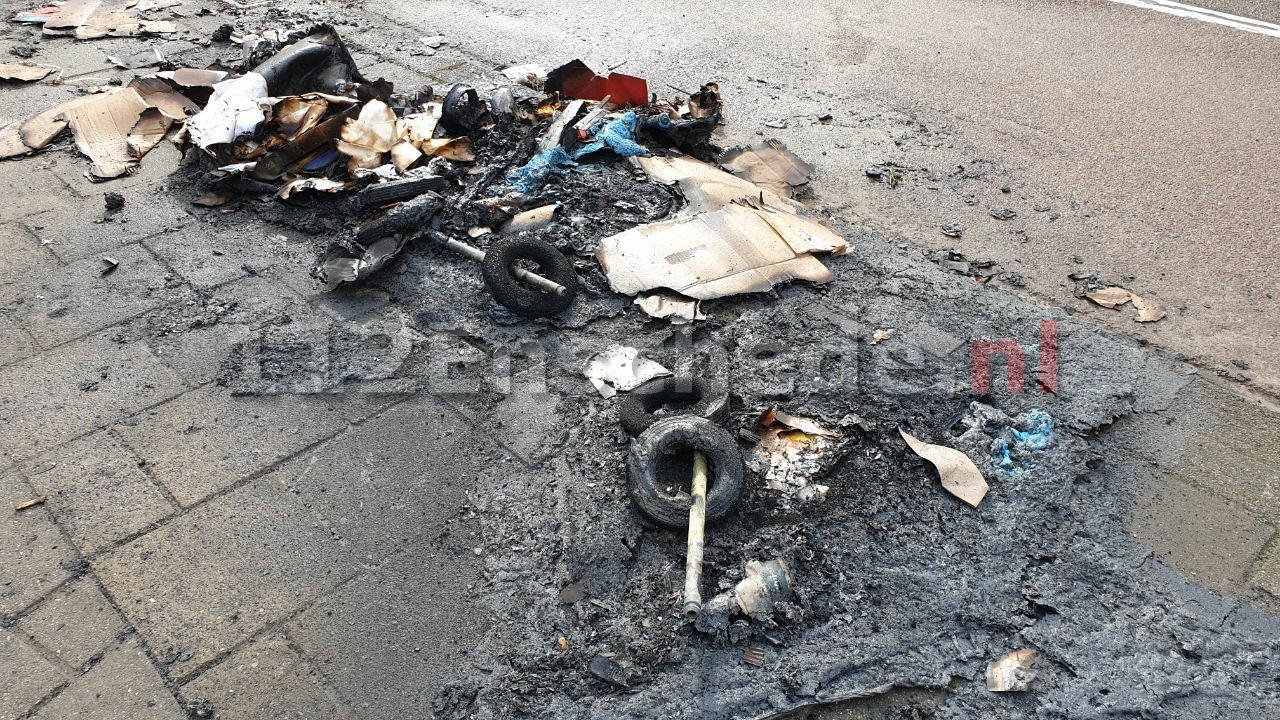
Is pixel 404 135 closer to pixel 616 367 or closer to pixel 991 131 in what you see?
Result: pixel 616 367

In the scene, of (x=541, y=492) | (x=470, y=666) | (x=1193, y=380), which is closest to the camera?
(x=470, y=666)

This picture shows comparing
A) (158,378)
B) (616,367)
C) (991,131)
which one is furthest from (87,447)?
(991,131)

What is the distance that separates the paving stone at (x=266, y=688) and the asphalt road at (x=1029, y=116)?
4169mm

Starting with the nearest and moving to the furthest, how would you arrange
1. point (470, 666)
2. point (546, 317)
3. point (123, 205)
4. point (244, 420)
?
point (470, 666) < point (244, 420) < point (546, 317) < point (123, 205)

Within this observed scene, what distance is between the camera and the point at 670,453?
11.0 feet

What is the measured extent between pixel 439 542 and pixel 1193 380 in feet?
12.3

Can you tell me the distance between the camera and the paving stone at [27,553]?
9.77 ft

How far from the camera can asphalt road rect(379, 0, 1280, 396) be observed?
187 inches

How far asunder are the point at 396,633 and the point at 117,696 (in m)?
0.93

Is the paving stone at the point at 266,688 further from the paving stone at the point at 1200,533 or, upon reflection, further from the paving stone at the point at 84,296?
the paving stone at the point at 1200,533

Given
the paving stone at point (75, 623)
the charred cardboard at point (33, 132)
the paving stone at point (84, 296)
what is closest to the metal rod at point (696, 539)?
the paving stone at point (75, 623)

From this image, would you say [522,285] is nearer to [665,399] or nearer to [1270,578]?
[665,399]

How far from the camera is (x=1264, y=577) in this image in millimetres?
3055

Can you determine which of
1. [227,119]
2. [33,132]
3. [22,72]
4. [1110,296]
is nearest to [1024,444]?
[1110,296]
